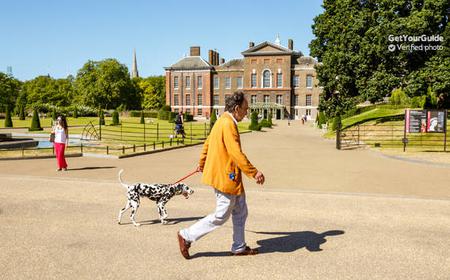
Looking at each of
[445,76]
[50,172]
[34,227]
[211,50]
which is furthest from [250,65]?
[34,227]

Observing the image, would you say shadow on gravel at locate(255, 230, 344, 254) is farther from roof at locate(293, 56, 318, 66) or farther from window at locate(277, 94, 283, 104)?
roof at locate(293, 56, 318, 66)

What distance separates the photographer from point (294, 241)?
5875mm

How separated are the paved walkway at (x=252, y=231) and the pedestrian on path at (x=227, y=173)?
0.37 metres

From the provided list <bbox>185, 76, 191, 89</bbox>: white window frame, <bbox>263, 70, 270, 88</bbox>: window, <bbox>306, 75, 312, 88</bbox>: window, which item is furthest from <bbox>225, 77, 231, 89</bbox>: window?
<bbox>306, 75, 312, 88</bbox>: window

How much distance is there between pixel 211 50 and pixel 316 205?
8009cm

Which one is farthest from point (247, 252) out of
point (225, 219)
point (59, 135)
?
point (59, 135)

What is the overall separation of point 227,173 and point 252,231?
1854 mm

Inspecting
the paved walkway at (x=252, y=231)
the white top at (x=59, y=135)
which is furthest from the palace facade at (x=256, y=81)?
the paved walkway at (x=252, y=231)

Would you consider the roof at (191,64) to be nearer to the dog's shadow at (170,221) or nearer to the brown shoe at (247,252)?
the dog's shadow at (170,221)

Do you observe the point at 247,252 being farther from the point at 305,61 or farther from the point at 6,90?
the point at 6,90

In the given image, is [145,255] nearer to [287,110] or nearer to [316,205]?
[316,205]

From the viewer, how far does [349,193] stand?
938 centimetres

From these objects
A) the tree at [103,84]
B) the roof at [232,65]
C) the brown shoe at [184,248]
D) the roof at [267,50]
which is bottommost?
the brown shoe at [184,248]

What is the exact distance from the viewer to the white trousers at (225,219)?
493 centimetres
